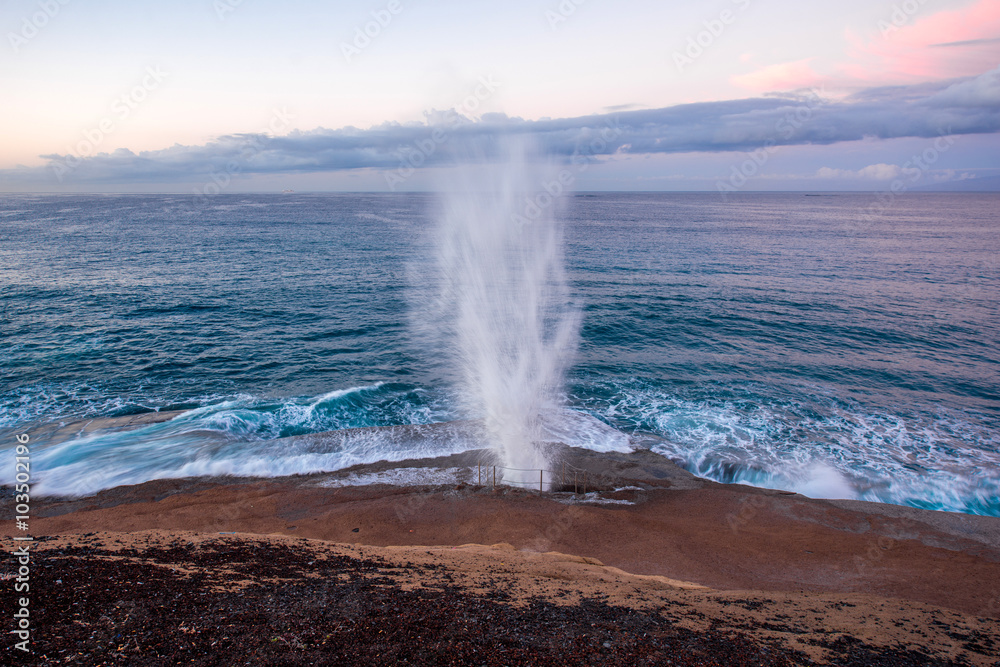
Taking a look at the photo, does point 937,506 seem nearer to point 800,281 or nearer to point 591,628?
point 591,628

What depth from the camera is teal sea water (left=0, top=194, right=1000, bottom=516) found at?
2067 centimetres

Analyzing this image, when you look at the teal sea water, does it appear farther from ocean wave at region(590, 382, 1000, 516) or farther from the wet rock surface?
the wet rock surface

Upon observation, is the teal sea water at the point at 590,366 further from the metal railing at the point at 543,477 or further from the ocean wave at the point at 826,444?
the metal railing at the point at 543,477

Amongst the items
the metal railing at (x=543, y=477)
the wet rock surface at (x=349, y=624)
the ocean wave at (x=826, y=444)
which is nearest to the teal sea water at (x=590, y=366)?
the ocean wave at (x=826, y=444)

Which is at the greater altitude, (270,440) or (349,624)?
(349,624)

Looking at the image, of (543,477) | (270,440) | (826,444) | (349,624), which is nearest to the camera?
(349,624)

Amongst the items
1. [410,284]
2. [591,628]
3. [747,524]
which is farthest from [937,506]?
[410,284]

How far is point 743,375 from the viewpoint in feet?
97.0

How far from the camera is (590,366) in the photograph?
30969 mm

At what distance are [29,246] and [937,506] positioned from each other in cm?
9403

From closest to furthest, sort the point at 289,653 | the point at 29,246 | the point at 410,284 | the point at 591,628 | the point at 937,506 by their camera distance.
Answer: the point at 289,653 → the point at 591,628 → the point at 937,506 → the point at 410,284 → the point at 29,246

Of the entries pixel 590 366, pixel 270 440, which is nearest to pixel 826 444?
pixel 590 366

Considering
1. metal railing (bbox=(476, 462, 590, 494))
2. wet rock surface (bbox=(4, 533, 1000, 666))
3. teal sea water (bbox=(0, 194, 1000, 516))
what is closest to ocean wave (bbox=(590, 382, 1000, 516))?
teal sea water (bbox=(0, 194, 1000, 516))

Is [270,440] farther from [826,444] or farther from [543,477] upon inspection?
[826,444]
